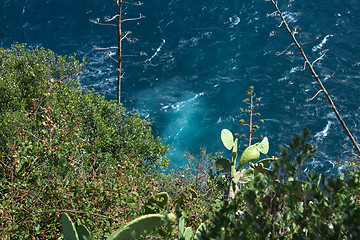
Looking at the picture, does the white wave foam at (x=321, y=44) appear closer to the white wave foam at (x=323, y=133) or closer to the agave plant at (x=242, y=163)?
the white wave foam at (x=323, y=133)

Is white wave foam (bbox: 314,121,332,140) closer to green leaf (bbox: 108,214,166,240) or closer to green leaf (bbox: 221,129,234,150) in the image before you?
green leaf (bbox: 221,129,234,150)

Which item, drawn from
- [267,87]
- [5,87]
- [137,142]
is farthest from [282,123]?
[5,87]

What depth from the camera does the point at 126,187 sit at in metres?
8.15

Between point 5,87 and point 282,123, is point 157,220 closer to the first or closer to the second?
point 5,87

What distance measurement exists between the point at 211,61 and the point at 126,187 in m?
26.4

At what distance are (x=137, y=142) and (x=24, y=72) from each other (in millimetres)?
4740

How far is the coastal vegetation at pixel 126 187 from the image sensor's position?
409 cm

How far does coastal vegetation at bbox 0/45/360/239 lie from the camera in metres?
4.09

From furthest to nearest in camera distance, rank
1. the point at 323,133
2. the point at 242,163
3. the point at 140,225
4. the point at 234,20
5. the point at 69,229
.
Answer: the point at 234,20
the point at 323,133
the point at 242,163
the point at 69,229
the point at 140,225

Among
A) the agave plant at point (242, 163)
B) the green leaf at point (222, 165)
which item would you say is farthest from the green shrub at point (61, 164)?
the agave plant at point (242, 163)

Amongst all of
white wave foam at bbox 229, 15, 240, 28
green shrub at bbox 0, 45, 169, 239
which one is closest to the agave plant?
green shrub at bbox 0, 45, 169, 239

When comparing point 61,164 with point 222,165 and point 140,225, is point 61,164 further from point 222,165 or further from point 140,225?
point 222,165

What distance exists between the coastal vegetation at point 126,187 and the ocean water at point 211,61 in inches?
590

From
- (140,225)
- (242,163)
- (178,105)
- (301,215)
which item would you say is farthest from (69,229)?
(178,105)
